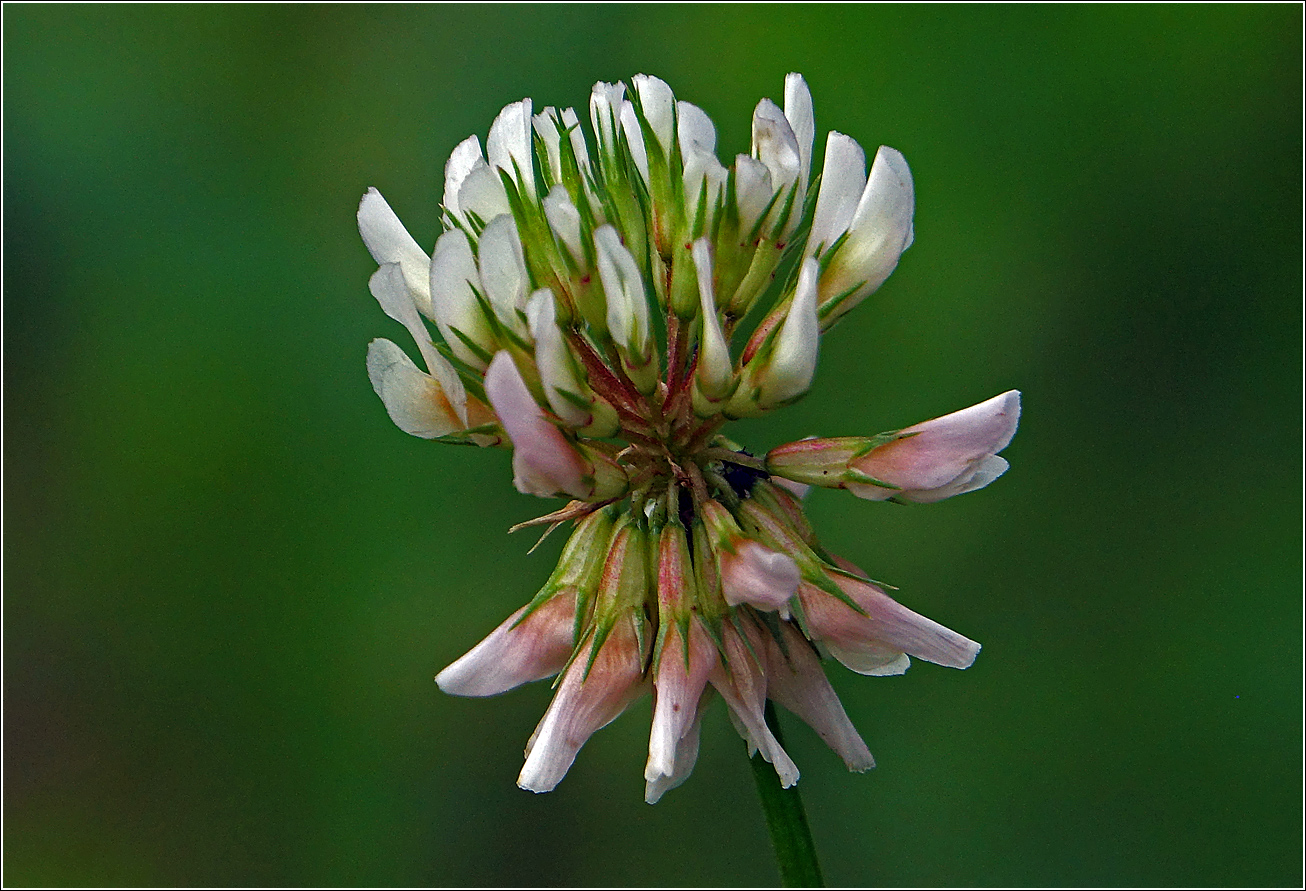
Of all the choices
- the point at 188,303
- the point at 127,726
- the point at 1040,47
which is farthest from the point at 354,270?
the point at 1040,47

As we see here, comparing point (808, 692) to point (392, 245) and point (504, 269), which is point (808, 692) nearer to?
point (504, 269)

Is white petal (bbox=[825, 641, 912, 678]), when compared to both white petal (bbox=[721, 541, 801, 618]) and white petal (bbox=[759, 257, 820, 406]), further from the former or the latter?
white petal (bbox=[759, 257, 820, 406])

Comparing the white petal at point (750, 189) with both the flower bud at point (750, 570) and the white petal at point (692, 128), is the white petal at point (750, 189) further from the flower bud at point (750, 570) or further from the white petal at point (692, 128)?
the flower bud at point (750, 570)

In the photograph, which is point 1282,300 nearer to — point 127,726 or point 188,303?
point 188,303

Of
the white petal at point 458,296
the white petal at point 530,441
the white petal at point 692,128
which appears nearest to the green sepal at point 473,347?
the white petal at point 458,296

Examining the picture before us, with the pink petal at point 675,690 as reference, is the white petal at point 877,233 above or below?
above

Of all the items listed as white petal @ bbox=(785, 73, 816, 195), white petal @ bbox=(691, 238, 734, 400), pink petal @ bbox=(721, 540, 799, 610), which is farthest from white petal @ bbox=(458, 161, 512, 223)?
pink petal @ bbox=(721, 540, 799, 610)
